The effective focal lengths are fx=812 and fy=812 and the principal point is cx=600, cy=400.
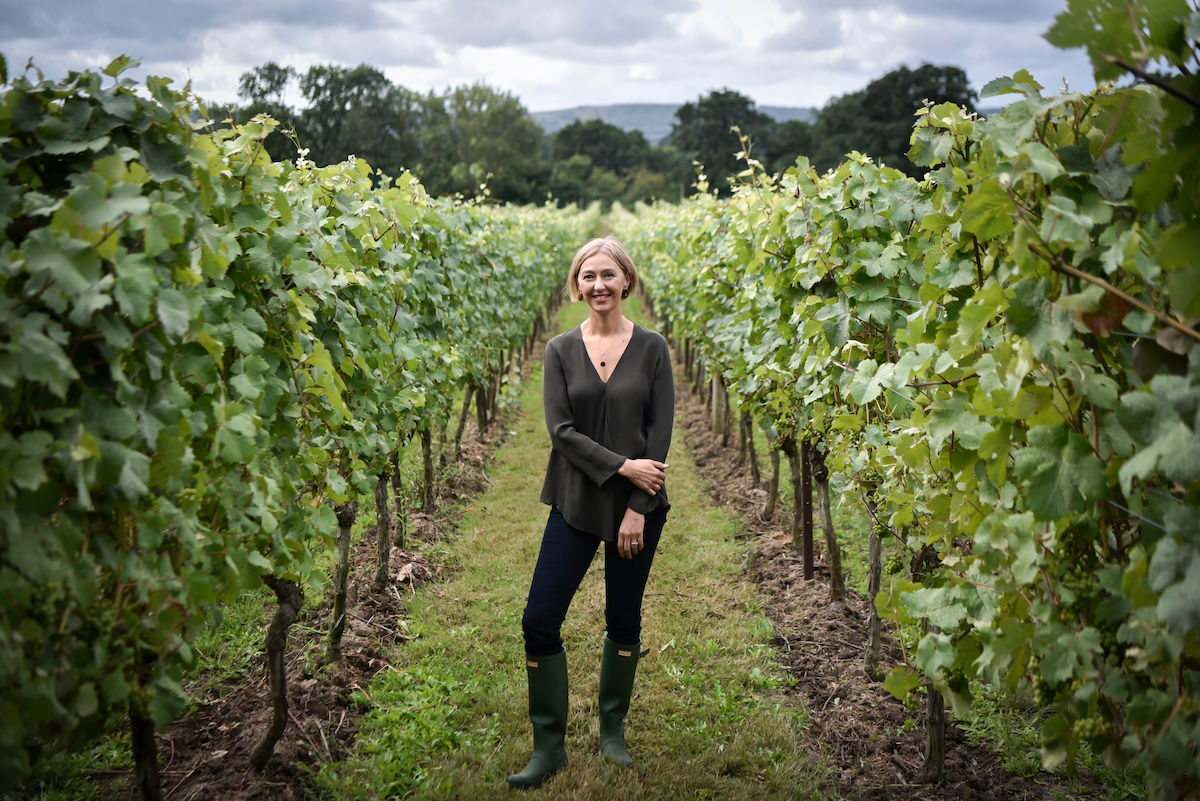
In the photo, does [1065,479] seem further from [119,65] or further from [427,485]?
[427,485]

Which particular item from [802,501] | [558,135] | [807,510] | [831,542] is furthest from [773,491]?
[558,135]

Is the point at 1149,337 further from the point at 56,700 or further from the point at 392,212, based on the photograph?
the point at 392,212

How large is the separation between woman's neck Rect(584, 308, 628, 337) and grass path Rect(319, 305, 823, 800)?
1.73m

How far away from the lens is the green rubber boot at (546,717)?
309 centimetres

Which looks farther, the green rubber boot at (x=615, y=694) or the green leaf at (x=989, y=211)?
the green rubber boot at (x=615, y=694)

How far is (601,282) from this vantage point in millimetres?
3262

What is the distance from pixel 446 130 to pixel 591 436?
76.4m

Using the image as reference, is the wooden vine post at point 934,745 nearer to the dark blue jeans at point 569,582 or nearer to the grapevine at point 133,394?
the dark blue jeans at point 569,582

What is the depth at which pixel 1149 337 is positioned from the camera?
1.51m

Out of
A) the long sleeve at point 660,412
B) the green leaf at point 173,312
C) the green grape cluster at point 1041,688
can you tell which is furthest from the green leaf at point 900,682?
the green leaf at point 173,312

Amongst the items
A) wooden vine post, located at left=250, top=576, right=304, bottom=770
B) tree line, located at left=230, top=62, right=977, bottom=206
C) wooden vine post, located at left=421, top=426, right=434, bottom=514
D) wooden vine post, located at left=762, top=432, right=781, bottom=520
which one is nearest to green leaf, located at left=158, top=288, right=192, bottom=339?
wooden vine post, located at left=250, top=576, right=304, bottom=770

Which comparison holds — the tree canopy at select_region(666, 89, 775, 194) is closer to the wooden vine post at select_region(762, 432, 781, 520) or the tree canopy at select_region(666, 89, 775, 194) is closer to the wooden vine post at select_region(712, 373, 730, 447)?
the wooden vine post at select_region(712, 373, 730, 447)

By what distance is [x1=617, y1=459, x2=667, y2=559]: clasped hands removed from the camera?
302cm

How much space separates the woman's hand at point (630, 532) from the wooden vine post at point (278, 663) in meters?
1.21
